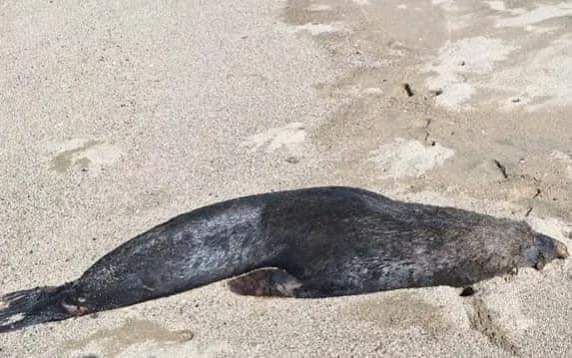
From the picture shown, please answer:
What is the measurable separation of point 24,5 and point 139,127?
11.0 ft

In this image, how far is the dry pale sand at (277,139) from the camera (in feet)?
16.5

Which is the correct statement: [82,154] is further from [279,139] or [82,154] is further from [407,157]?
[407,157]

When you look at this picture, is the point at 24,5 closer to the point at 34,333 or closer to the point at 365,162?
the point at 365,162

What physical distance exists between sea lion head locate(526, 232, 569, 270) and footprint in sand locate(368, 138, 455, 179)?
4.03 feet

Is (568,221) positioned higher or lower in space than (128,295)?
lower

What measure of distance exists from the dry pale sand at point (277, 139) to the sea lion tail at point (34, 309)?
8 centimetres

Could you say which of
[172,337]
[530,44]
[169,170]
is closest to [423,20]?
[530,44]

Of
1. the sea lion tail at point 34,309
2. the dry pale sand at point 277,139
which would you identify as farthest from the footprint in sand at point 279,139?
the sea lion tail at point 34,309

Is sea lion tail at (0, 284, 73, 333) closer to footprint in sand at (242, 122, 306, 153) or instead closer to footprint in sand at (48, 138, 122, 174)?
footprint in sand at (48, 138, 122, 174)

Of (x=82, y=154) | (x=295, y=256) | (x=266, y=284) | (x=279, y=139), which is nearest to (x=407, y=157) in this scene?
(x=279, y=139)

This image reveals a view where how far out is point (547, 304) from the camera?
16.6 feet

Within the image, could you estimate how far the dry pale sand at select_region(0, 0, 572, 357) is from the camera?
5.04m

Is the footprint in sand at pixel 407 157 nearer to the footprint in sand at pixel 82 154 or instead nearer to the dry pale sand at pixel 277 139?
the dry pale sand at pixel 277 139

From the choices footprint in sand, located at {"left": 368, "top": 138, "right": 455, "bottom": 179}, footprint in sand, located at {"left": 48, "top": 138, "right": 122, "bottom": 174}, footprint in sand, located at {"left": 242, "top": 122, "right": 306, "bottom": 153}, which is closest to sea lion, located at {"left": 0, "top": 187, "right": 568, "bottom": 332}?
footprint in sand, located at {"left": 368, "top": 138, "right": 455, "bottom": 179}
